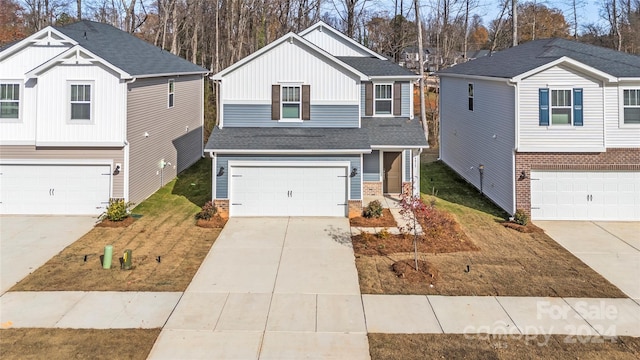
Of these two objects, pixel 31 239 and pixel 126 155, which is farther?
pixel 126 155

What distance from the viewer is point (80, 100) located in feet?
58.5

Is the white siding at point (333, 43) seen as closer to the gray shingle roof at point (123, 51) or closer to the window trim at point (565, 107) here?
the gray shingle roof at point (123, 51)

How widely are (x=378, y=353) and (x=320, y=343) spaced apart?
114cm

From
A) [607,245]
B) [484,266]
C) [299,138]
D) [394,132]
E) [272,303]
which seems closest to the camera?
[272,303]

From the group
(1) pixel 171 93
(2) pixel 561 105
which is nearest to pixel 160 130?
(1) pixel 171 93

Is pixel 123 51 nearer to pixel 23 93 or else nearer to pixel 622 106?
pixel 23 93

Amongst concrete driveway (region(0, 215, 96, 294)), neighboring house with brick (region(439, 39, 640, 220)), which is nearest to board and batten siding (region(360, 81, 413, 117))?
neighboring house with brick (region(439, 39, 640, 220))

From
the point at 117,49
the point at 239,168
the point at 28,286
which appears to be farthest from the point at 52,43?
the point at 28,286

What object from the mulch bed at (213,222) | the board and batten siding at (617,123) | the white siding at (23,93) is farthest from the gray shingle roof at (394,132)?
the white siding at (23,93)

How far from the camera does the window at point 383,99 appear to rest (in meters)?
21.4

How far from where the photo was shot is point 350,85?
1908 cm

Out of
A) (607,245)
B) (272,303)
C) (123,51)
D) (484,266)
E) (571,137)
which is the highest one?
(123,51)

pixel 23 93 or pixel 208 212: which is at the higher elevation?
pixel 23 93

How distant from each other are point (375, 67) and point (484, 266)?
11.7 meters
